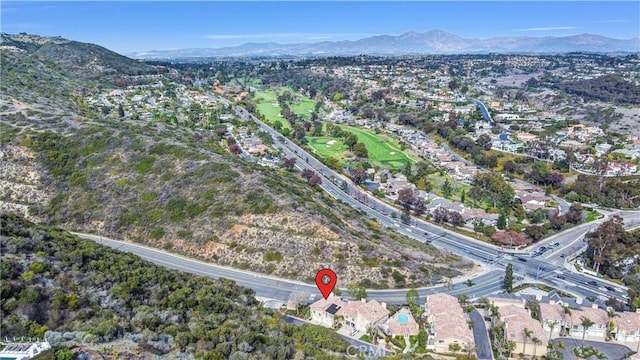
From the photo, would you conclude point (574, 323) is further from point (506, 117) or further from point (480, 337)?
point (506, 117)

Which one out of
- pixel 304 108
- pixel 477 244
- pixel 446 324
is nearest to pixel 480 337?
pixel 446 324

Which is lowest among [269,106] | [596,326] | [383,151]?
[596,326]

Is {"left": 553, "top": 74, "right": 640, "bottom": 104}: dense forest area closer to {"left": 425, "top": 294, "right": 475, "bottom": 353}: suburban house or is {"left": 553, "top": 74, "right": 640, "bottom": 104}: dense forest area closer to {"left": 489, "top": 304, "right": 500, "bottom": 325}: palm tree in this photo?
{"left": 489, "top": 304, "right": 500, "bottom": 325}: palm tree

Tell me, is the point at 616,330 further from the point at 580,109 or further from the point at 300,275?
the point at 580,109

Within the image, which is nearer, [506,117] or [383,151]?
[383,151]

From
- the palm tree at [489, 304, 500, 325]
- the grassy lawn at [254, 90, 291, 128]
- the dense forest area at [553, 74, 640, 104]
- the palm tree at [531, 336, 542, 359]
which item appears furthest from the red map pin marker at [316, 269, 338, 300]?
the dense forest area at [553, 74, 640, 104]

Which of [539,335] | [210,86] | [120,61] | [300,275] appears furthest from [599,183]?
[120,61]
